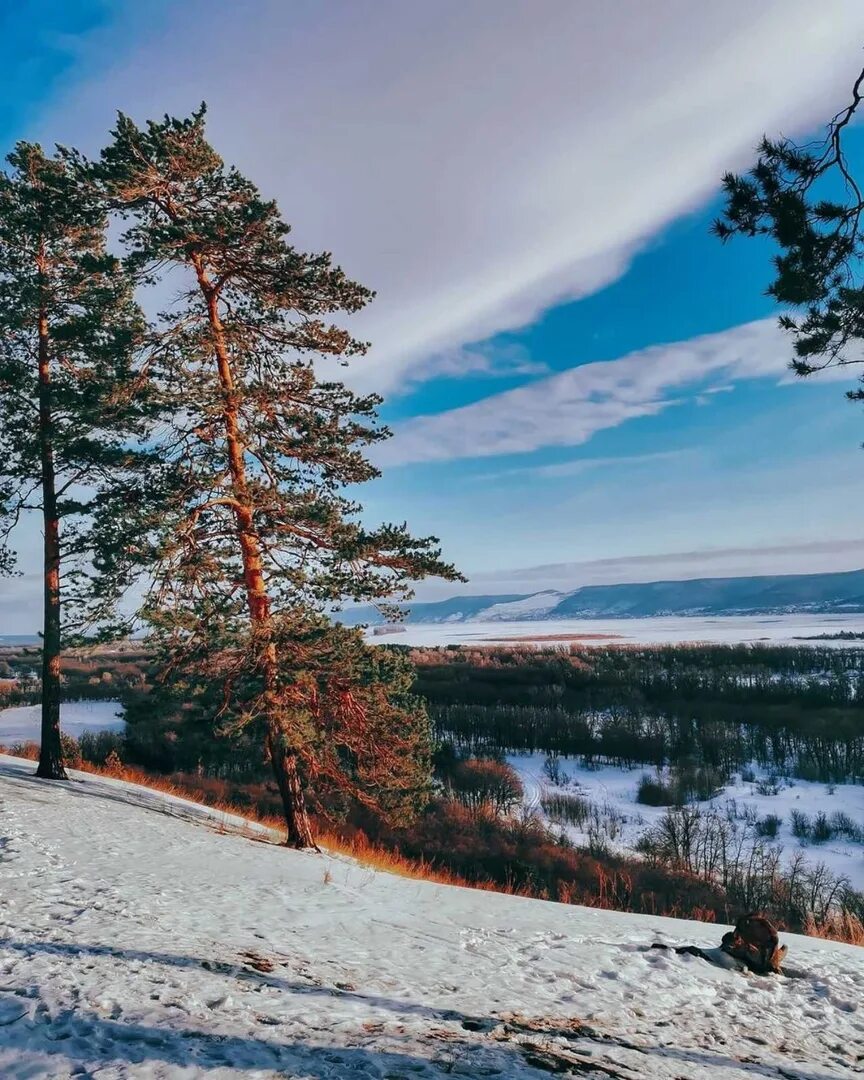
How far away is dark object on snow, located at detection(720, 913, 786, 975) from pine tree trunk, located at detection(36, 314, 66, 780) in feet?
42.9

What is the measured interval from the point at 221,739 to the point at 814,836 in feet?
104

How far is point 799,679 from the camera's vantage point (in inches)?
2837

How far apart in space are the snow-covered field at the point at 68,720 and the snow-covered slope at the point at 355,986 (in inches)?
1136

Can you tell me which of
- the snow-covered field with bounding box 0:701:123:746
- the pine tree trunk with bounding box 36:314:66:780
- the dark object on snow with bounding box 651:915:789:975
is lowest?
the snow-covered field with bounding box 0:701:123:746

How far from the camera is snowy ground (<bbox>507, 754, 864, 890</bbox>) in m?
29.9

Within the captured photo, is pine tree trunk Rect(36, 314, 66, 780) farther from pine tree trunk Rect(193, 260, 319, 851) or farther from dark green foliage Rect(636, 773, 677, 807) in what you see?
dark green foliage Rect(636, 773, 677, 807)

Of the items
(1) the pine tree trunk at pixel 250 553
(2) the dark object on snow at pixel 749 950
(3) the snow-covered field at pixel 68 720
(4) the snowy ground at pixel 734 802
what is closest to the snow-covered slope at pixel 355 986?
(2) the dark object on snow at pixel 749 950

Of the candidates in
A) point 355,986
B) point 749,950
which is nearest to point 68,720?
point 355,986

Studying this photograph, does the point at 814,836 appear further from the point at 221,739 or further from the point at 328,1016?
the point at 328,1016

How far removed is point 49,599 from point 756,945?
14052 millimetres

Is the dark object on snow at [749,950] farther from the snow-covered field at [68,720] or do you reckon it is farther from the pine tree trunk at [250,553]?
the snow-covered field at [68,720]

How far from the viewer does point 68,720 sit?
44.8m

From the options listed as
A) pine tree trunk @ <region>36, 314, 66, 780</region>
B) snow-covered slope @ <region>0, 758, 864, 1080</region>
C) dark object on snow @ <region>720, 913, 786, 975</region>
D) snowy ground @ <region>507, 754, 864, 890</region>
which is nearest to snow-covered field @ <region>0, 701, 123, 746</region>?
pine tree trunk @ <region>36, 314, 66, 780</region>

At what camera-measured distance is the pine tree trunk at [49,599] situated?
1427 centimetres
